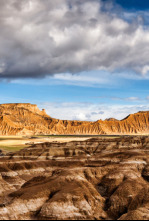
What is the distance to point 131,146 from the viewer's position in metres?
Result: 106

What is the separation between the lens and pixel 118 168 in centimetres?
5594

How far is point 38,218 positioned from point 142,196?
47.7 ft

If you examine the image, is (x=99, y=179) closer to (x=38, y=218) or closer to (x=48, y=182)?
(x=48, y=182)

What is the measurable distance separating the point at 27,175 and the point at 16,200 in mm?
24898

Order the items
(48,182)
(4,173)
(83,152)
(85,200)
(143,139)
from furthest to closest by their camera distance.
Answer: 1. (143,139)
2. (83,152)
3. (4,173)
4. (48,182)
5. (85,200)

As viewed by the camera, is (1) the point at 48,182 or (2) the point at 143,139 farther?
(2) the point at 143,139

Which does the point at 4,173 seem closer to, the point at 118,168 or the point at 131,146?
the point at 118,168

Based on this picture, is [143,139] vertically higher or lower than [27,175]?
higher

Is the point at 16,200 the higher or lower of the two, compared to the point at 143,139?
lower

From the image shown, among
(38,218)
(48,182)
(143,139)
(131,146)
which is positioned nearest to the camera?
(38,218)

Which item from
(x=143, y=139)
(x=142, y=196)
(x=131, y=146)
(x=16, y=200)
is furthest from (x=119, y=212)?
(x=143, y=139)

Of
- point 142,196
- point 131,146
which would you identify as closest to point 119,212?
point 142,196

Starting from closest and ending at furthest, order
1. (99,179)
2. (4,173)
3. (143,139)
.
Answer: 1. (99,179)
2. (4,173)
3. (143,139)

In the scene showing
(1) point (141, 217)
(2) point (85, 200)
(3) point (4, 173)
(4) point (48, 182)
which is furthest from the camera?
(3) point (4, 173)
